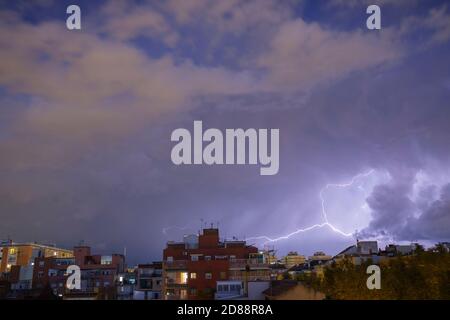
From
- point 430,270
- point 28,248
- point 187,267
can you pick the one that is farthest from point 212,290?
point 28,248

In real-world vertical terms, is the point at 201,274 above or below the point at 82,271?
above

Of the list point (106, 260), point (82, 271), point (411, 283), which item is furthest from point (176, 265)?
point (411, 283)

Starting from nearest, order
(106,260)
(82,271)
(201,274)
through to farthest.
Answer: (201,274) → (82,271) → (106,260)

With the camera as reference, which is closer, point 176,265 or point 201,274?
point 201,274

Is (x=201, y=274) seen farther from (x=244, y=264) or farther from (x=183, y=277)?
(x=244, y=264)

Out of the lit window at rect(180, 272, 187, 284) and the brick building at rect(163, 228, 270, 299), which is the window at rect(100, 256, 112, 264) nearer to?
the brick building at rect(163, 228, 270, 299)

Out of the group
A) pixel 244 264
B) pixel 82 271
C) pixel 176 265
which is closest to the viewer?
pixel 176 265

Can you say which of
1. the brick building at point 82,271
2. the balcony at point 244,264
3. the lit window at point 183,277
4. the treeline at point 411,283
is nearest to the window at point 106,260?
the brick building at point 82,271

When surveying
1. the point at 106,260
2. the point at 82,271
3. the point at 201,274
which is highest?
the point at 106,260

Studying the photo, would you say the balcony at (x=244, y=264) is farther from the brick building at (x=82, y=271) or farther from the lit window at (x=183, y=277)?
the brick building at (x=82, y=271)

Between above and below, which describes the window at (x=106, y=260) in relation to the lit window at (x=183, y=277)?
above

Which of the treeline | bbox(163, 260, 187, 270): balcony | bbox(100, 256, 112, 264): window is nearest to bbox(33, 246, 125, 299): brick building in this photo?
bbox(100, 256, 112, 264): window
